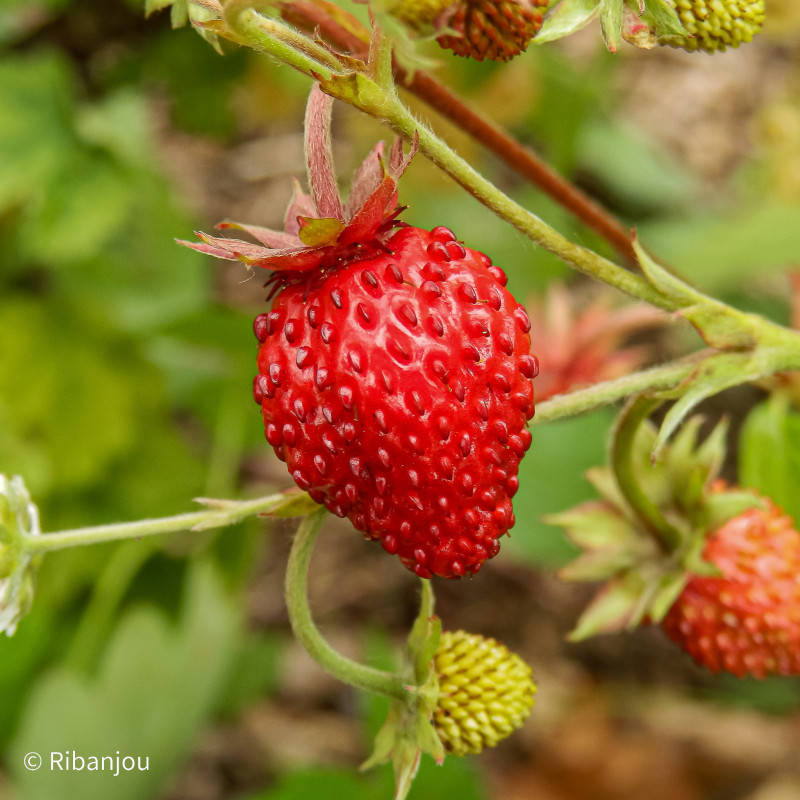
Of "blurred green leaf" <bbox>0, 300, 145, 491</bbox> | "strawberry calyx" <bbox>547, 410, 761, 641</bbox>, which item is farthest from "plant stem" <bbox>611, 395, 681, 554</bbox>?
"blurred green leaf" <bbox>0, 300, 145, 491</bbox>

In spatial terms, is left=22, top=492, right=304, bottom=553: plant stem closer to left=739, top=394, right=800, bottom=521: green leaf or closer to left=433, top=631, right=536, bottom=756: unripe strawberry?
left=433, top=631, right=536, bottom=756: unripe strawberry

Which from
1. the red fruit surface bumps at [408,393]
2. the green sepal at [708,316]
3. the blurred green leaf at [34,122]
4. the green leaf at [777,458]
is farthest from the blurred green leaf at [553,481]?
the blurred green leaf at [34,122]

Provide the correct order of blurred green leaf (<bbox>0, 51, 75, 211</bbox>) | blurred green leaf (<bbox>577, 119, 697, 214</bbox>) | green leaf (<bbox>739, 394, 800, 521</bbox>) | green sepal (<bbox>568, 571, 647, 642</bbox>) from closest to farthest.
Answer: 1. green sepal (<bbox>568, 571, 647, 642</bbox>)
2. green leaf (<bbox>739, 394, 800, 521</bbox>)
3. blurred green leaf (<bbox>0, 51, 75, 211</bbox>)
4. blurred green leaf (<bbox>577, 119, 697, 214</bbox>)

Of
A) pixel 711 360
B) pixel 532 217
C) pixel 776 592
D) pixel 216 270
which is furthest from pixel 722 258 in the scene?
pixel 216 270

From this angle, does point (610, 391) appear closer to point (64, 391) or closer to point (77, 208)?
point (77, 208)

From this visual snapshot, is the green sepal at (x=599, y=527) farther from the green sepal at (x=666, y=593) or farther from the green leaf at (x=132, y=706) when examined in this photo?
the green leaf at (x=132, y=706)

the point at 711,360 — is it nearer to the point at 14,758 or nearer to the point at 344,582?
the point at 14,758

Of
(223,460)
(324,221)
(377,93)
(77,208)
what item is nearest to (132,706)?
(223,460)
